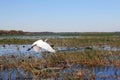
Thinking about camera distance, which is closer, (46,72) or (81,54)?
(46,72)

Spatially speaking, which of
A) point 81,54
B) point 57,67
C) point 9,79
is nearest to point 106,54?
point 81,54

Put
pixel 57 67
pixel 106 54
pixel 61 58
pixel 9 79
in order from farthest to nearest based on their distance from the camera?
pixel 106 54 → pixel 61 58 → pixel 57 67 → pixel 9 79

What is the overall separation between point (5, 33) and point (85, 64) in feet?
210

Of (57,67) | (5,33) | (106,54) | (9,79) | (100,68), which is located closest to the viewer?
(9,79)

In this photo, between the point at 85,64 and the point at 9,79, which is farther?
the point at 85,64

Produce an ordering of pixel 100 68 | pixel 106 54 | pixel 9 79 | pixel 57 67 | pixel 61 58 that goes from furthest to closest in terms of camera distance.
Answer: pixel 106 54
pixel 61 58
pixel 100 68
pixel 57 67
pixel 9 79

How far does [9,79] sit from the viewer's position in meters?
11.7

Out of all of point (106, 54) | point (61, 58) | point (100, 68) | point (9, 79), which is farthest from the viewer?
point (106, 54)

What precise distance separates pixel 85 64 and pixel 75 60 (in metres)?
0.67

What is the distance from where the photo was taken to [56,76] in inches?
467

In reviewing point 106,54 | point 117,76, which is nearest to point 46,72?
point 117,76

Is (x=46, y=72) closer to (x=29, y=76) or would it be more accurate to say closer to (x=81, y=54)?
(x=29, y=76)

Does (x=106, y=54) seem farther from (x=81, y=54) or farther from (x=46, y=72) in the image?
(x=46, y=72)

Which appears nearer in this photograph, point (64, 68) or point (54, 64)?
point (64, 68)
